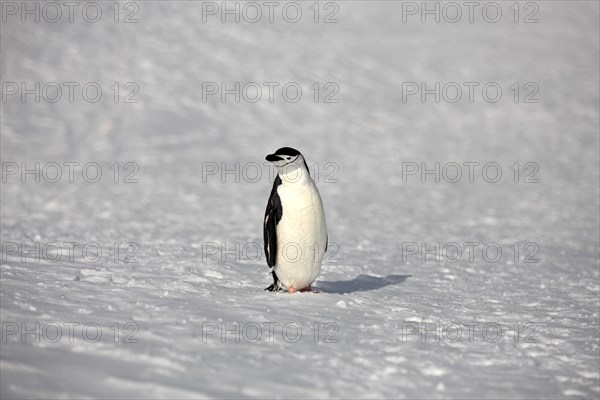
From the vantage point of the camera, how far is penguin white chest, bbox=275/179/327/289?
5988 mm

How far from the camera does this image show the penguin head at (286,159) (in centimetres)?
582

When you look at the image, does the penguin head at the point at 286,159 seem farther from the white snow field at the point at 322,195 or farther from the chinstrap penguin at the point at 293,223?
the white snow field at the point at 322,195

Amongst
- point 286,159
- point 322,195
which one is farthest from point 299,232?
point 322,195

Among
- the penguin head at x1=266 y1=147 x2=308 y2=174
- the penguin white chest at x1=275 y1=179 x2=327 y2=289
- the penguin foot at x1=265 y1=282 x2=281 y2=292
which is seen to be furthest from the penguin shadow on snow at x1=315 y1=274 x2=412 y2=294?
the penguin head at x1=266 y1=147 x2=308 y2=174

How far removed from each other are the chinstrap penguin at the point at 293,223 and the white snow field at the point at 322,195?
0.27 m

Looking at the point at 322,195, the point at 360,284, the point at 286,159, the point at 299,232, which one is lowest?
the point at 360,284

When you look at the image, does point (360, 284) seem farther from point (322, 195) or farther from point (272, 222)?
point (322, 195)

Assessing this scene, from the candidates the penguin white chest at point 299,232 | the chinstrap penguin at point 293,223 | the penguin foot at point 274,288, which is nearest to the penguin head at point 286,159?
the chinstrap penguin at point 293,223

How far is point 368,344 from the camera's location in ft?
16.4

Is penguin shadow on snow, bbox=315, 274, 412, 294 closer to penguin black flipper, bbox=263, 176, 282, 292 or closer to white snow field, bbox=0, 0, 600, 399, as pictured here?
white snow field, bbox=0, 0, 600, 399

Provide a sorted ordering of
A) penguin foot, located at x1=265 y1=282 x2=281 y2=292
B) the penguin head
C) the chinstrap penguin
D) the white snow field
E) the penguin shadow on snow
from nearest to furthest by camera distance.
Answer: the white snow field
the penguin head
the chinstrap penguin
penguin foot, located at x1=265 y1=282 x2=281 y2=292
the penguin shadow on snow

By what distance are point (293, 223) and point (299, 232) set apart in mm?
85

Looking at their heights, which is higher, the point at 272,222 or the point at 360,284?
the point at 272,222

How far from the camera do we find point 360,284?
746 centimetres
